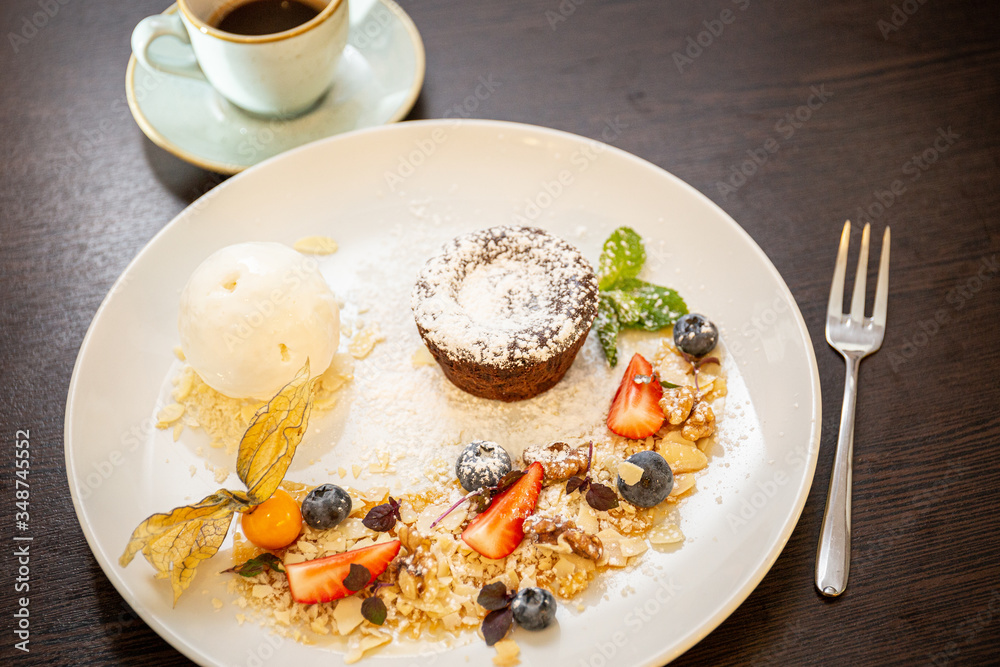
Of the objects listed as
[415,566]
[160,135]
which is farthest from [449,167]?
[415,566]

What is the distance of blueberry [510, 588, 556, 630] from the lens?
4.40ft

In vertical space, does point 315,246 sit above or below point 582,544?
above

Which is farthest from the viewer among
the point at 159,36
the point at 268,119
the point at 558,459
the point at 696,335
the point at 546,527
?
the point at 268,119

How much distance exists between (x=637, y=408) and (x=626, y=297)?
328 millimetres

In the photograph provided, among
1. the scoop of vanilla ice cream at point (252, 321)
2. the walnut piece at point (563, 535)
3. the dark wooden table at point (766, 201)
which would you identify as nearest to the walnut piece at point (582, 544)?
the walnut piece at point (563, 535)

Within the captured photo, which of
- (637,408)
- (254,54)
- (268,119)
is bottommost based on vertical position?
(637,408)

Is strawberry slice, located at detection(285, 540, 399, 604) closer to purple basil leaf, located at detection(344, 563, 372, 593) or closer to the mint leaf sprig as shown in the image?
purple basil leaf, located at detection(344, 563, 372, 593)

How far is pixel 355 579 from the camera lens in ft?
4.57

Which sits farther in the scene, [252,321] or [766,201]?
[766,201]

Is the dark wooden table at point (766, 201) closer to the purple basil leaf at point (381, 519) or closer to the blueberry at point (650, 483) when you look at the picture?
the blueberry at point (650, 483)

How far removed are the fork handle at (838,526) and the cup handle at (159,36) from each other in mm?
1955

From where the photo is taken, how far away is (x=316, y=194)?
2020 millimetres

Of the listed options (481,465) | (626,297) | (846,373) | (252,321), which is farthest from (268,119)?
(846,373)

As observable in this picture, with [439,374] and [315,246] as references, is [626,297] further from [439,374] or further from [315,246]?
[315,246]
